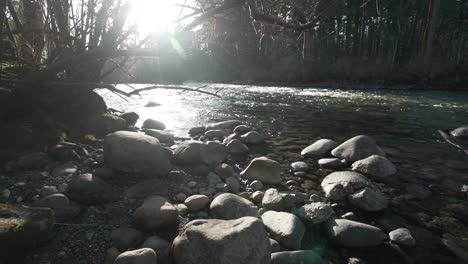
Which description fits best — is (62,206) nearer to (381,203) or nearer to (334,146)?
(381,203)

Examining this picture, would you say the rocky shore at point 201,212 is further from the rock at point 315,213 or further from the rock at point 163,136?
the rock at point 163,136

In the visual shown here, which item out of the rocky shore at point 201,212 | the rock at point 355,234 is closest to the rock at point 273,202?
the rocky shore at point 201,212

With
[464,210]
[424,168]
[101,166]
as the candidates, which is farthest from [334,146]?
[101,166]

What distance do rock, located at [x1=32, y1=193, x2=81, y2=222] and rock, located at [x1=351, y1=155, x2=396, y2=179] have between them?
156 inches

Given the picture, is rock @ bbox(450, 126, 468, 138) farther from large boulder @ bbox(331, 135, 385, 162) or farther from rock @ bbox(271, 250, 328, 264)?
rock @ bbox(271, 250, 328, 264)

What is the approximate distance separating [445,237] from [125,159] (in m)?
3.57

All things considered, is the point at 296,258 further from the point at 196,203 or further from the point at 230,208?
the point at 196,203

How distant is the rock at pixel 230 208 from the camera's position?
9.78ft

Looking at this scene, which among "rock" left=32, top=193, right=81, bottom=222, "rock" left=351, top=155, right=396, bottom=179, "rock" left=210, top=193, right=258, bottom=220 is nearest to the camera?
"rock" left=32, top=193, right=81, bottom=222

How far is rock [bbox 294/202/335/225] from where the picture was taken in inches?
121

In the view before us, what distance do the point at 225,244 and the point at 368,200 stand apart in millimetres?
2128

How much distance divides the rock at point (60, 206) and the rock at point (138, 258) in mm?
812

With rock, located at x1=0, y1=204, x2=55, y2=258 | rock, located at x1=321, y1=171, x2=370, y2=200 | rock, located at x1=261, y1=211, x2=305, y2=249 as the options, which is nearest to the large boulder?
rock, located at x1=321, y1=171, x2=370, y2=200

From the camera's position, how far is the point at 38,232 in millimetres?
2182
